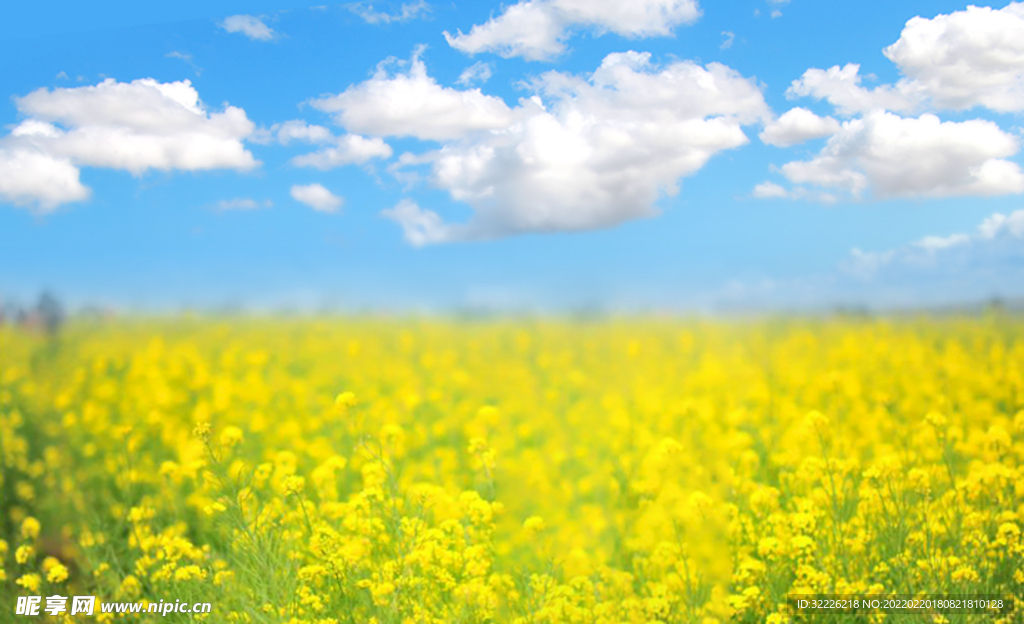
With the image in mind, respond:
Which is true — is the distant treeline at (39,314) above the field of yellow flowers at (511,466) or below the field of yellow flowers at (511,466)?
above

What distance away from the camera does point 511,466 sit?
346cm

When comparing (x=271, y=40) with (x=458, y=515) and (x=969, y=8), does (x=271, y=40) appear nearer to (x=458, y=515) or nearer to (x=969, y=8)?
(x=458, y=515)

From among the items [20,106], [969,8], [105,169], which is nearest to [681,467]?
[969,8]

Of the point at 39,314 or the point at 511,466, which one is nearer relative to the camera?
the point at 511,466

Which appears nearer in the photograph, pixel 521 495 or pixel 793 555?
pixel 793 555

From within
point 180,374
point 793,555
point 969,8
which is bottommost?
point 793,555

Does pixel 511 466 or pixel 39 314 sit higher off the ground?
pixel 39 314

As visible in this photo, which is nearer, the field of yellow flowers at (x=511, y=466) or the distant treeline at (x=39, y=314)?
the field of yellow flowers at (x=511, y=466)

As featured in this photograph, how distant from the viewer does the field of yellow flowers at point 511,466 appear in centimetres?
275

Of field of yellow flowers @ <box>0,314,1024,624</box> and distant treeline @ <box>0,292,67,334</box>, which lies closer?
field of yellow flowers @ <box>0,314,1024,624</box>

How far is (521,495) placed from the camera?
331cm

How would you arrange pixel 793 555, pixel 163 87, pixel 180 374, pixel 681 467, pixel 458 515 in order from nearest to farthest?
1. pixel 793 555
2. pixel 458 515
3. pixel 681 467
4. pixel 163 87
5. pixel 180 374

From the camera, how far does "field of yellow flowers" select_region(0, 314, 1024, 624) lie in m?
2.75

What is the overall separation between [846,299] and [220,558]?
2.62 metres
